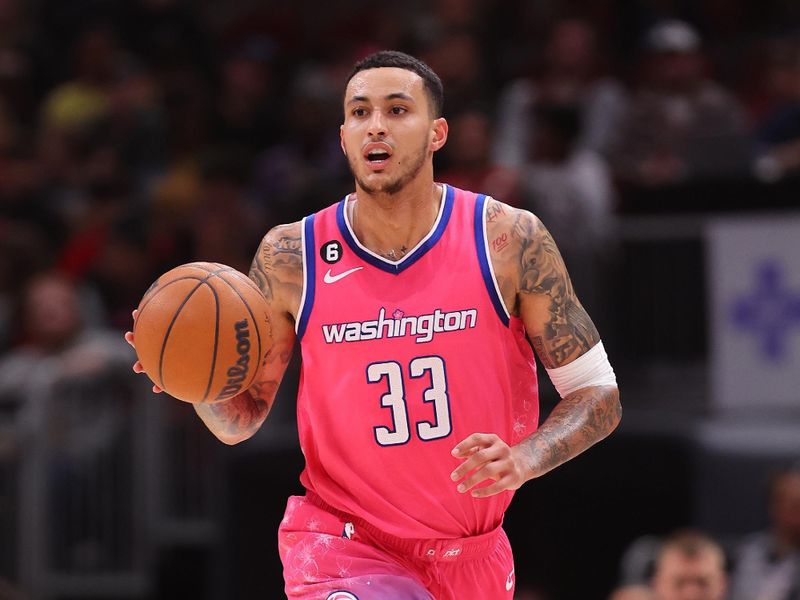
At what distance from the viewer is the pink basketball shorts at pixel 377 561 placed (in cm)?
502

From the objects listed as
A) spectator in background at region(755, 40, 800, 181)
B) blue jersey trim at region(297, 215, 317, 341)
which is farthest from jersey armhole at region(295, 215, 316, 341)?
spectator in background at region(755, 40, 800, 181)

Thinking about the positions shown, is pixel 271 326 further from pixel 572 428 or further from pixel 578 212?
pixel 578 212

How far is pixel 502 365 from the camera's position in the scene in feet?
16.9

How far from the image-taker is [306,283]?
5199mm

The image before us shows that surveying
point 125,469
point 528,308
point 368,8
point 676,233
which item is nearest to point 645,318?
point 676,233

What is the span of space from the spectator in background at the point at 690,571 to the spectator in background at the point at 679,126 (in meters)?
3.03

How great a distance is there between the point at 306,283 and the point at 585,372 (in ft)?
3.32

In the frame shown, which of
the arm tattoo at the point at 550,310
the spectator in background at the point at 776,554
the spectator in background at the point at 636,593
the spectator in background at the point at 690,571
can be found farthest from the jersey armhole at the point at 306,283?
the spectator in background at the point at 776,554

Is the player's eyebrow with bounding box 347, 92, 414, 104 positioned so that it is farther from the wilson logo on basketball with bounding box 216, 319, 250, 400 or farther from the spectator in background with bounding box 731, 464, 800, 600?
the spectator in background with bounding box 731, 464, 800, 600

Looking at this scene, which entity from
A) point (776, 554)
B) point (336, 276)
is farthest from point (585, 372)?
point (776, 554)

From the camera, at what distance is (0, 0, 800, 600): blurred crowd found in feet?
34.0

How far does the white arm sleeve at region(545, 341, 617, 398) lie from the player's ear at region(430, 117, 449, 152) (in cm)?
88

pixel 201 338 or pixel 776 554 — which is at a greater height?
pixel 201 338

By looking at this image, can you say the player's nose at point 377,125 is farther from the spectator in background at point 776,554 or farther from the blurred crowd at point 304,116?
the blurred crowd at point 304,116
